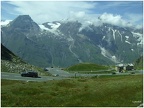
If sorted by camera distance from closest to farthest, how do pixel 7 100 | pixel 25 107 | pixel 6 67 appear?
pixel 25 107 → pixel 7 100 → pixel 6 67

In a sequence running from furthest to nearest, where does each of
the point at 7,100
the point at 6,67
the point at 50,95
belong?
the point at 6,67, the point at 50,95, the point at 7,100

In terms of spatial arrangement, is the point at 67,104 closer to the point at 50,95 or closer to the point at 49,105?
the point at 49,105

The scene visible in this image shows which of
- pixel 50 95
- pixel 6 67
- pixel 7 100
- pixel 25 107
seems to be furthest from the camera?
pixel 6 67

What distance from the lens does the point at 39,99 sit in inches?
2224

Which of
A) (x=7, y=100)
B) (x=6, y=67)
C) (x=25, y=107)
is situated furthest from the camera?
(x=6, y=67)

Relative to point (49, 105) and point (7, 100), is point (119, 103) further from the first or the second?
point (7, 100)

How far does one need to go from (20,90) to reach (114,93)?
1938cm

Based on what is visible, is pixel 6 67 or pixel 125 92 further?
pixel 6 67

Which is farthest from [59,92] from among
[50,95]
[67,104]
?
[67,104]

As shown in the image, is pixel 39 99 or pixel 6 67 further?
pixel 6 67

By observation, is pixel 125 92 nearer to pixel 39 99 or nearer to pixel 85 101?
pixel 85 101

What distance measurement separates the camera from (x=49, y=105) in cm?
5153

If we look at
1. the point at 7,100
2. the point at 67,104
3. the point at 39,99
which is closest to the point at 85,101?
the point at 67,104

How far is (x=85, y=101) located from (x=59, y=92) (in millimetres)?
11647
